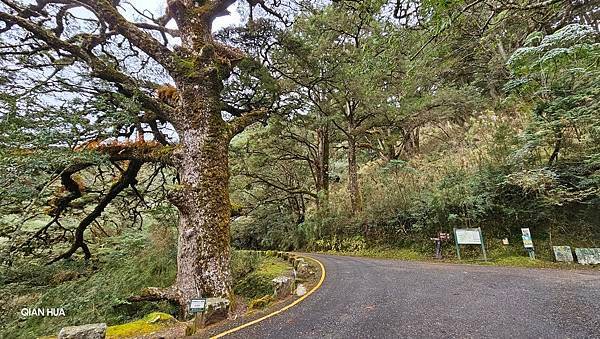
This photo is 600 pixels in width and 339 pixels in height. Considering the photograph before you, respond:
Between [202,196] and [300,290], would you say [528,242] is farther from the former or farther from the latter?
[202,196]

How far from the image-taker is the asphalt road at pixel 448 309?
9.73 feet

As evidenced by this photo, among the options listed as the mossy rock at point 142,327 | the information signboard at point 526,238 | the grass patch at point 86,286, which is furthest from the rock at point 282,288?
the information signboard at point 526,238

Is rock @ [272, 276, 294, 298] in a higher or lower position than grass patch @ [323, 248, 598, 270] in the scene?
lower

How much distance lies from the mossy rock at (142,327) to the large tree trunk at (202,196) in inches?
24.5

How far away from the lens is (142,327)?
3545 millimetres

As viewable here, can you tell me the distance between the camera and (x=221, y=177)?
5.00 metres

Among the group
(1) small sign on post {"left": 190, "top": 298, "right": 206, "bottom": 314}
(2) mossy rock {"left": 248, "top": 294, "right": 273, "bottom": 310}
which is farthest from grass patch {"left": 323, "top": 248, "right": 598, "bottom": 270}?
(1) small sign on post {"left": 190, "top": 298, "right": 206, "bottom": 314}

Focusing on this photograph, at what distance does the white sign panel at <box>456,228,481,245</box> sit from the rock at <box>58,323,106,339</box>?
27.3ft

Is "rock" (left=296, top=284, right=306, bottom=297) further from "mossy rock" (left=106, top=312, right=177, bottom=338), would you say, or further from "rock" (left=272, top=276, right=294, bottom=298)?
"mossy rock" (left=106, top=312, right=177, bottom=338)

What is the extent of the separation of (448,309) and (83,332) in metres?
4.07

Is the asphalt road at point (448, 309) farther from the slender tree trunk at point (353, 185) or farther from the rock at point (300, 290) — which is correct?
the slender tree trunk at point (353, 185)

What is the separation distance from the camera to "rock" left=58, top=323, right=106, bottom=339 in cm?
270

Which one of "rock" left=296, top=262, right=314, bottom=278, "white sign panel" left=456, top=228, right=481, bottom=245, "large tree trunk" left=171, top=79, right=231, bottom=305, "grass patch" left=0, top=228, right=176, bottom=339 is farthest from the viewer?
"white sign panel" left=456, top=228, right=481, bottom=245

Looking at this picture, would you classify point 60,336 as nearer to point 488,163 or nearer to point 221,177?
point 221,177
